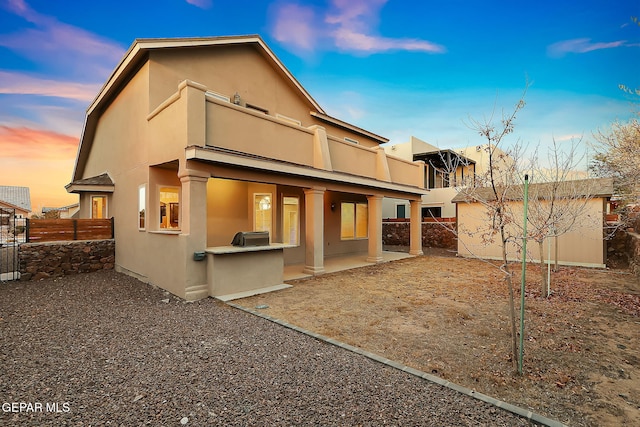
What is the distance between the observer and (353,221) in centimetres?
1491

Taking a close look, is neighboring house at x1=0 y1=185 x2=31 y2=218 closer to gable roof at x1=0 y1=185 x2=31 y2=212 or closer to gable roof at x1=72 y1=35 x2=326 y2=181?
gable roof at x1=0 y1=185 x2=31 y2=212

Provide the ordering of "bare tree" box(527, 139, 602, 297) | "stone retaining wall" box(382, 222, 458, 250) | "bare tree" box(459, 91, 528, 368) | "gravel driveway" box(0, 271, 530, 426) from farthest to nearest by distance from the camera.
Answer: "stone retaining wall" box(382, 222, 458, 250), "bare tree" box(527, 139, 602, 297), "bare tree" box(459, 91, 528, 368), "gravel driveway" box(0, 271, 530, 426)

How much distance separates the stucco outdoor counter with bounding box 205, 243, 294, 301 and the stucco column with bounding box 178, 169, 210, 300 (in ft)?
0.72

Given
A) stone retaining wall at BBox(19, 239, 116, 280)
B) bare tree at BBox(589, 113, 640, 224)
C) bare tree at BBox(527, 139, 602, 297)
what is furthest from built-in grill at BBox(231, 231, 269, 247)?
bare tree at BBox(589, 113, 640, 224)

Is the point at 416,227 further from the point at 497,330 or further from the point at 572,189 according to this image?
the point at 497,330

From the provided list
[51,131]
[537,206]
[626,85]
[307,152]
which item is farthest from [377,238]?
[51,131]

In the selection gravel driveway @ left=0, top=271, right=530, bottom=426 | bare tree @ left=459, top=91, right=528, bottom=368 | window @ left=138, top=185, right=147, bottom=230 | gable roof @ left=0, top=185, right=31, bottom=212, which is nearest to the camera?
gravel driveway @ left=0, top=271, right=530, bottom=426

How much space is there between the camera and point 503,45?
12891 mm

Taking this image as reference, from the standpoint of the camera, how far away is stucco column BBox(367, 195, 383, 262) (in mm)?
11492

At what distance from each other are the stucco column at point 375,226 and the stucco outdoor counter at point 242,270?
5.11 metres

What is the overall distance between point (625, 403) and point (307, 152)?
8.05 metres

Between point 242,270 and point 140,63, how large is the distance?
7.15 m
